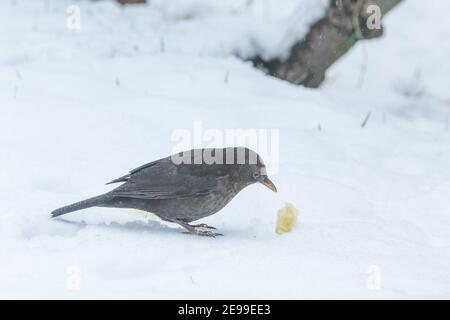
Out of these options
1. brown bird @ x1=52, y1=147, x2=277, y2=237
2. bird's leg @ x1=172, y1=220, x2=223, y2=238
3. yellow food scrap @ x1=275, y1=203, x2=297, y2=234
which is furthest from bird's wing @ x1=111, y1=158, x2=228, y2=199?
yellow food scrap @ x1=275, y1=203, x2=297, y2=234

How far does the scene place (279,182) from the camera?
5215 millimetres

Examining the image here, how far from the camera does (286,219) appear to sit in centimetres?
450

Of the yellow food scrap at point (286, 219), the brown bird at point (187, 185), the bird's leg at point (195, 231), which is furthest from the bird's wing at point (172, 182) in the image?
the yellow food scrap at point (286, 219)

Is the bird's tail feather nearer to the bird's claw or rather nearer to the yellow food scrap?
the bird's claw

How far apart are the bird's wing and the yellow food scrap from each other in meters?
0.35

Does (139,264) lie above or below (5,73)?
below

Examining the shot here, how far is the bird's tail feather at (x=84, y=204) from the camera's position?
14.2 ft

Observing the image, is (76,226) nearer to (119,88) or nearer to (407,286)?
(407,286)

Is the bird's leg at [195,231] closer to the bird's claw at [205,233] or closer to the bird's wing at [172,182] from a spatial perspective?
the bird's claw at [205,233]

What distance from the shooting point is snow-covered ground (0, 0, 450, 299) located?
12.3ft

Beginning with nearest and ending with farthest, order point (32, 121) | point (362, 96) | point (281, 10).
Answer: point (32, 121) → point (362, 96) → point (281, 10)
